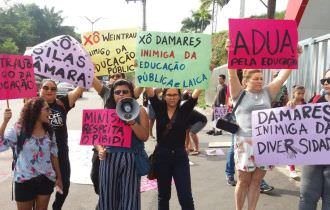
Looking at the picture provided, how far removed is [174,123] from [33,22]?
98.7 meters

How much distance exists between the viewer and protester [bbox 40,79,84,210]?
4.77 m

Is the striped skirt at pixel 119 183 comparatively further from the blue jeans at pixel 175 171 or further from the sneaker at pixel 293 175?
the sneaker at pixel 293 175

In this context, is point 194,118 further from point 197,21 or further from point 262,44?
point 197,21

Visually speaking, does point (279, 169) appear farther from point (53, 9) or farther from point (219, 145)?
point (53, 9)

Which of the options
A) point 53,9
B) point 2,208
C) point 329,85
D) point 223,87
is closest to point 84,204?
point 2,208

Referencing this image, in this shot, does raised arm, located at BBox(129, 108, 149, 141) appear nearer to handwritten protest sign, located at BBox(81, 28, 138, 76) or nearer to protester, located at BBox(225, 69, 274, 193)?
handwritten protest sign, located at BBox(81, 28, 138, 76)

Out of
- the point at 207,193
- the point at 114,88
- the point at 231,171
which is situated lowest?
the point at 207,193

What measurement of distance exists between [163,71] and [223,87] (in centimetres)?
814

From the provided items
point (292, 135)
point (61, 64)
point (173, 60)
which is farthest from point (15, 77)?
point (292, 135)

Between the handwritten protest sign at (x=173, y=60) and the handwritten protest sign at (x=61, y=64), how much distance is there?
1.73 feet

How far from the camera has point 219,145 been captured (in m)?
11.1

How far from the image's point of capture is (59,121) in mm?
4824

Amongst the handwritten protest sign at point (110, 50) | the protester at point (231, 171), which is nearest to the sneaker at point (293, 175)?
the protester at point (231, 171)

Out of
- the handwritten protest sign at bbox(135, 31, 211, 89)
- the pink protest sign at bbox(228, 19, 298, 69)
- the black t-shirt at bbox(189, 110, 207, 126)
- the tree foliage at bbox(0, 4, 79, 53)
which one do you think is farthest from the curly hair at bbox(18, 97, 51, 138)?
the tree foliage at bbox(0, 4, 79, 53)
